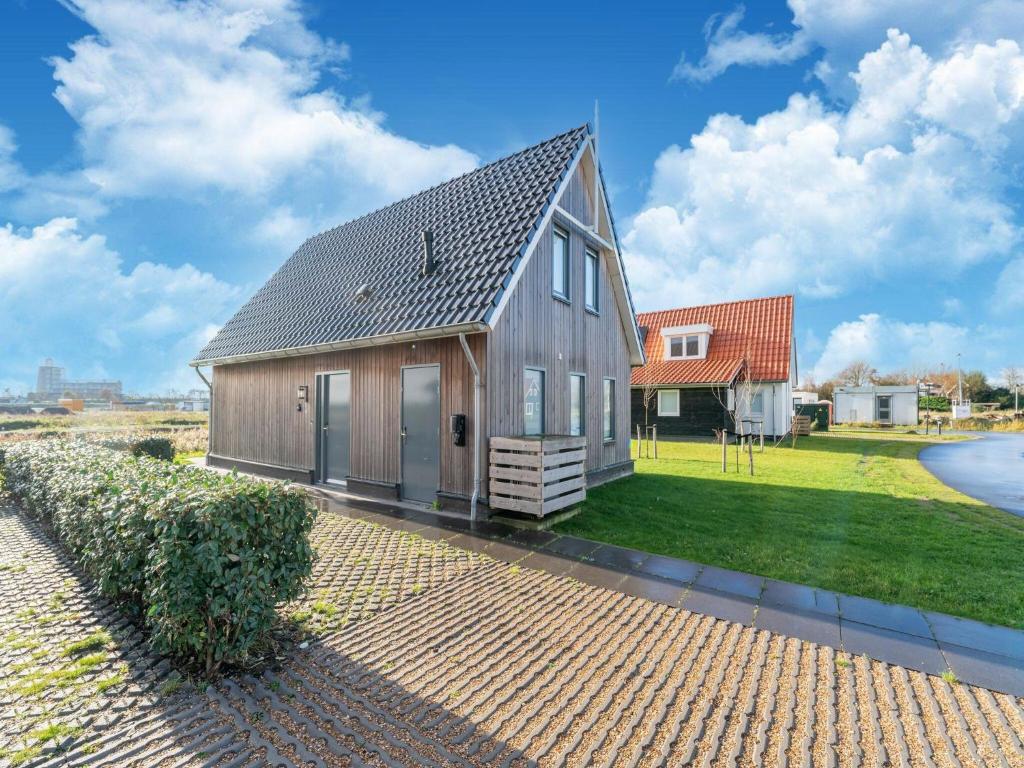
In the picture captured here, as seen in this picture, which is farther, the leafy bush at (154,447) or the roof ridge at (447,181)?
the leafy bush at (154,447)

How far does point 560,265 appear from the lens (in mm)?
9508

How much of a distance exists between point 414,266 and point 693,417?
54.1 ft

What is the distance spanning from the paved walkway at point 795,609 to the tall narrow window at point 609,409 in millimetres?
5006

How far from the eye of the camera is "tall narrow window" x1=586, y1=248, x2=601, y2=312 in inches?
416

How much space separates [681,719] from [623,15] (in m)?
12.6

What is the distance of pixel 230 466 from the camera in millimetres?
12453

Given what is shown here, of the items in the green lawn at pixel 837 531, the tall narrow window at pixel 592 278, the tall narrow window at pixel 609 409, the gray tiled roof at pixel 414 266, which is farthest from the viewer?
the tall narrow window at pixel 609 409

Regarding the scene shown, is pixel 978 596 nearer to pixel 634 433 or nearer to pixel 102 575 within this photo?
pixel 102 575

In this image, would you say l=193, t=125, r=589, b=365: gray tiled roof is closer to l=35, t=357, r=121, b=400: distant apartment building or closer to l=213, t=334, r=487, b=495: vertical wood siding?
l=213, t=334, r=487, b=495: vertical wood siding

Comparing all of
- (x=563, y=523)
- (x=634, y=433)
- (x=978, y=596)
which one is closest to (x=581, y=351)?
(x=563, y=523)

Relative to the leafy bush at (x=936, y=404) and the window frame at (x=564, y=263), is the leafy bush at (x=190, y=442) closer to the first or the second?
the window frame at (x=564, y=263)

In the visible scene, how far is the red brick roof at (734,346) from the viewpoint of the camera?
2122cm

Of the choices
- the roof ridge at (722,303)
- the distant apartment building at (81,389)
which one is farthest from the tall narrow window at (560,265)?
the distant apartment building at (81,389)

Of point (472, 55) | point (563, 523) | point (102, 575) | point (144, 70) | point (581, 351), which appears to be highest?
point (472, 55)
